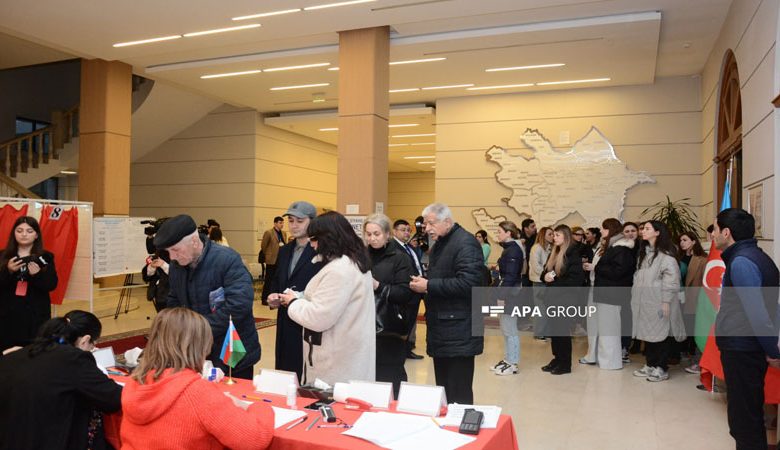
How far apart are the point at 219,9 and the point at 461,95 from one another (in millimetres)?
5340

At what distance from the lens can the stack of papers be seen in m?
2.11

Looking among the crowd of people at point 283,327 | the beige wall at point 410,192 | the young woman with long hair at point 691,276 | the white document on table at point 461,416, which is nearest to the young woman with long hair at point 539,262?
the young woman with long hair at point 691,276

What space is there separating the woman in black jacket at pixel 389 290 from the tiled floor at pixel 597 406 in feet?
3.90

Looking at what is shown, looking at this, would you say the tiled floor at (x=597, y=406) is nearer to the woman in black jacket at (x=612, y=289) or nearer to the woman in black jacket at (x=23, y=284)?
the woman in black jacket at (x=612, y=289)

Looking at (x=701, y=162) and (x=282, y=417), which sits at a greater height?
(x=701, y=162)

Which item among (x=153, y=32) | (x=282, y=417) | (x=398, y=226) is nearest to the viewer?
(x=282, y=417)

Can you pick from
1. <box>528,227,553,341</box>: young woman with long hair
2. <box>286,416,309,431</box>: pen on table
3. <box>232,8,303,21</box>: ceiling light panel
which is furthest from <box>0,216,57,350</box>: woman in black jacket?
<box>528,227,553,341</box>: young woman with long hair

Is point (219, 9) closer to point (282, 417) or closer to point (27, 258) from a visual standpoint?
point (27, 258)

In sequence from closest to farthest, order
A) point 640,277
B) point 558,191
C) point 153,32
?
1. point 640,277
2. point 153,32
3. point 558,191

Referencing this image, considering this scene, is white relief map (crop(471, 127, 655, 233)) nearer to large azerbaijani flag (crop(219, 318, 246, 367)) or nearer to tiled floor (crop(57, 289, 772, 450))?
tiled floor (crop(57, 289, 772, 450))

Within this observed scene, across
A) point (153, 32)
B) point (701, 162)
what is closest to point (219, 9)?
point (153, 32)

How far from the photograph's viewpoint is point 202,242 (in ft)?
10.1

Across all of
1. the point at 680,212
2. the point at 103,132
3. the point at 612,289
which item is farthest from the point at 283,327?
the point at 680,212

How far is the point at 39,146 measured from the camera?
11.8 m
